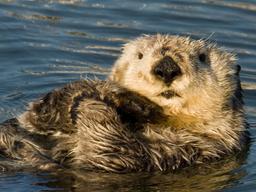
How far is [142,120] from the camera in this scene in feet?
21.7

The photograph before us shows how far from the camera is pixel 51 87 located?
30.2 feet

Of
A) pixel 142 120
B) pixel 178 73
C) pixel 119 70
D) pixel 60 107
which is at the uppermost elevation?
pixel 178 73

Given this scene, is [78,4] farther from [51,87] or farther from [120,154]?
[120,154]

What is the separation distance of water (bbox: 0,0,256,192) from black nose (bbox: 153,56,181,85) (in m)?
0.76

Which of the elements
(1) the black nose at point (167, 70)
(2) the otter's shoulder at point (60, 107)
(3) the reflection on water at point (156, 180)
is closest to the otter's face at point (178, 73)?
(1) the black nose at point (167, 70)

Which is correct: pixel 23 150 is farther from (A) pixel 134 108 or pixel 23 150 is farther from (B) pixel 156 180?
(B) pixel 156 180

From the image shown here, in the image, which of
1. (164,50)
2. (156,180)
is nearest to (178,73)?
(164,50)

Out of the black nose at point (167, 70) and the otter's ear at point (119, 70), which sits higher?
the black nose at point (167, 70)

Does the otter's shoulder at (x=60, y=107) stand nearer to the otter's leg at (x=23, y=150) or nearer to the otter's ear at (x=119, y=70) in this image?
the otter's leg at (x=23, y=150)

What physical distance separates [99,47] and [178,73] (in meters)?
4.17

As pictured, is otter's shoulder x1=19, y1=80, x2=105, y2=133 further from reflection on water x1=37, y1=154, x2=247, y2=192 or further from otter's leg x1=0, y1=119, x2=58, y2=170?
reflection on water x1=37, y1=154, x2=247, y2=192

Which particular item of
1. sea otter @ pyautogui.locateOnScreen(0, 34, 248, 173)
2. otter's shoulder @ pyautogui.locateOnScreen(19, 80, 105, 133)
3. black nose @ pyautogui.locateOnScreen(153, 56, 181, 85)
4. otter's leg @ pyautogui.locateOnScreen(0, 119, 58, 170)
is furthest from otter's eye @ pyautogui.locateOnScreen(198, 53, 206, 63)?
otter's leg @ pyautogui.locateOnScreen(0, 119, 58, 170)

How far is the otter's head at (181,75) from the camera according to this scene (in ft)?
21.4

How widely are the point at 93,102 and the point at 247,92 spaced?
3219 mm
